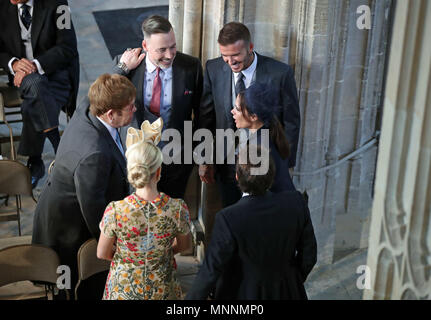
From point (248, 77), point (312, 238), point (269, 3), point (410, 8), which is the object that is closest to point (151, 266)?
point (312, 238)

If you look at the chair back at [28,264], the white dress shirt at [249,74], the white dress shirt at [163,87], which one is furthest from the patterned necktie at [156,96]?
the chair back at [28,264]

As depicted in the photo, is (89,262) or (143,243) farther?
(89,262)

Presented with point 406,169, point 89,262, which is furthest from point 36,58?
point 406,169

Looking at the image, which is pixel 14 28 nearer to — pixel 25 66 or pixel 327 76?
pixel 25 66

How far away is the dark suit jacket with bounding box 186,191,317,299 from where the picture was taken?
11.2 feet

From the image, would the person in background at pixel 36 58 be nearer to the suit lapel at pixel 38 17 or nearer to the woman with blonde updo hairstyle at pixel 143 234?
the suit lapel at pixel 38 17

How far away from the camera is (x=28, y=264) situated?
13.2 ft

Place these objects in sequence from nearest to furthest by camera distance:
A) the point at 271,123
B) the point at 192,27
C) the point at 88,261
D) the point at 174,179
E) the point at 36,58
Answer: the point at 88,261
the point at 271,123
the point at 174,179
the point at 192,27
the point at 36,58

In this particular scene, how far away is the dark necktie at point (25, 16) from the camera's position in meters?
6.08

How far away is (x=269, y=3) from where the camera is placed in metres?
5.06

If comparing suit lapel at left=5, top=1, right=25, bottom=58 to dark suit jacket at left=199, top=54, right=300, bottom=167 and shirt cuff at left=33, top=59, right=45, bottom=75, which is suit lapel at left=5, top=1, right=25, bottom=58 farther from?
dark suit jacket at left=199, top=54, right=300, bottom=167

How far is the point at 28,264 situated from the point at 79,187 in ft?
1.81
